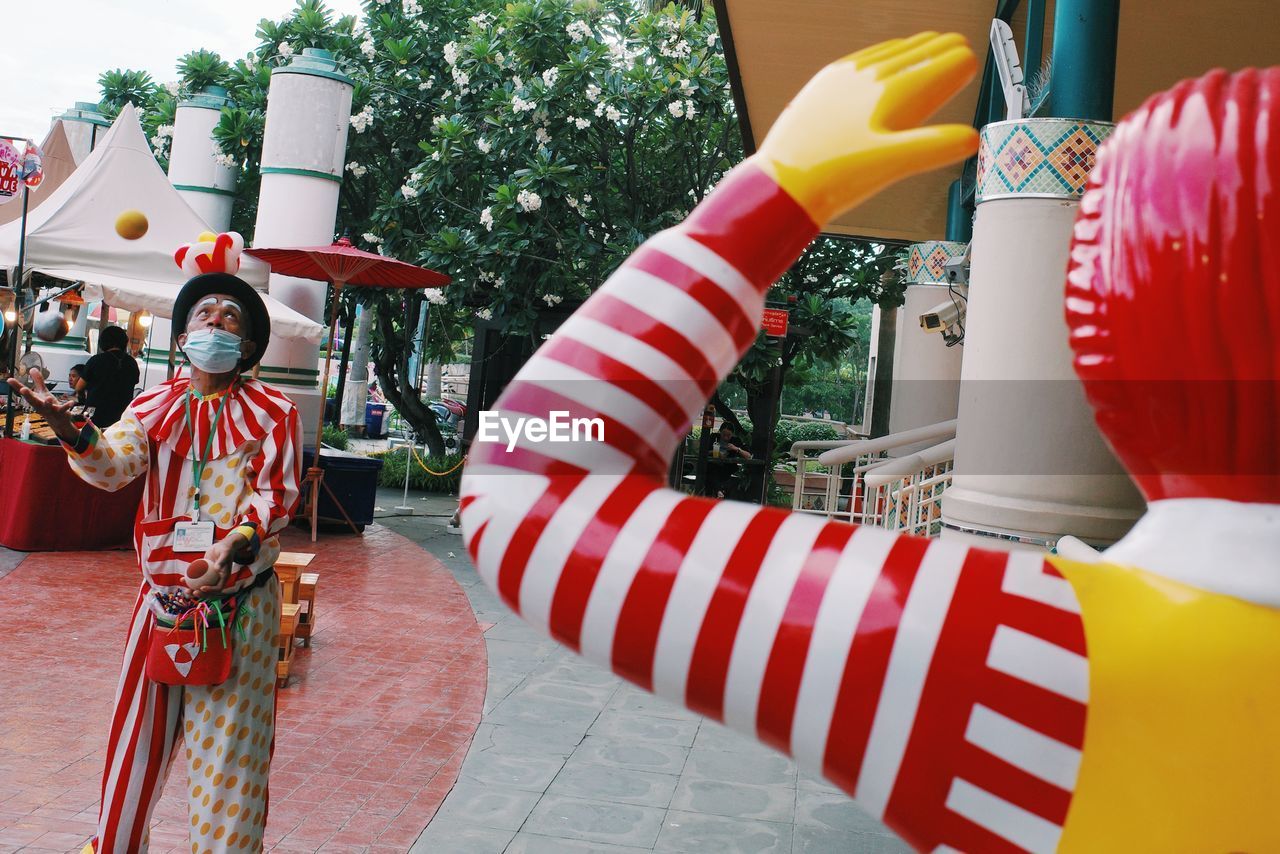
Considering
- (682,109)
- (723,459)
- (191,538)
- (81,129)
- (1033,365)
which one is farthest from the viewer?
(81,129)

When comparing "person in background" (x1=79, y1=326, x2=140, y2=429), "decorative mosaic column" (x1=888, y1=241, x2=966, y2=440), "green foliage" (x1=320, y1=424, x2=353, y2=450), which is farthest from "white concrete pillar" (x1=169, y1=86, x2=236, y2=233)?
"decorative mosaic column" (x1=888, y1=241, x2=966, y2=440)

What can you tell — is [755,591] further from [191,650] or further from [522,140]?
[522,140]

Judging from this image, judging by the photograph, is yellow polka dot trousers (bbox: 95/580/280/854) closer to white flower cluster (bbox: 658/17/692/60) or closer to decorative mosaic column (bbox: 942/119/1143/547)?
decorative mosaic column (bbox: 942/119/1143/547)

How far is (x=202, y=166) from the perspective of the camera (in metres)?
14.0

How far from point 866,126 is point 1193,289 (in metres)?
0.32

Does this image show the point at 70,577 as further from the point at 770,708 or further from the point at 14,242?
A: the point at 770,708

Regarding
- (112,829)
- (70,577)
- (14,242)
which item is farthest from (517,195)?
(112,829)

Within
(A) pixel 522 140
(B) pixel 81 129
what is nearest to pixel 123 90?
(B) pixel 81 129

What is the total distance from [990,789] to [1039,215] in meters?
3.03

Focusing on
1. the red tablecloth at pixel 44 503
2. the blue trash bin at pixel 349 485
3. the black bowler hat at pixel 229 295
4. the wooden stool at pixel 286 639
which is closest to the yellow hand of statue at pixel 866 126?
the black bowler hat at pixel 229 295

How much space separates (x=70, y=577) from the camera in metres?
8.00

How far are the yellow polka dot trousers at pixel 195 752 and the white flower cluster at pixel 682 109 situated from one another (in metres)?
10.9

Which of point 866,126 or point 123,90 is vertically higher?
point 123,90

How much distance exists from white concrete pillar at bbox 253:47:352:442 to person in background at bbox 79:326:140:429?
189 centimetres
